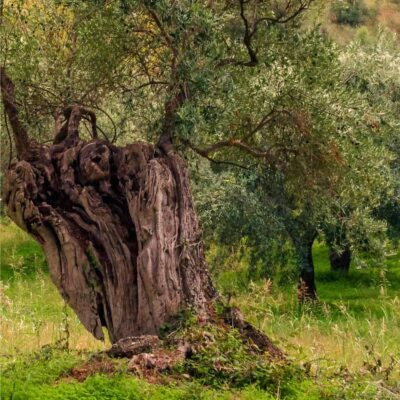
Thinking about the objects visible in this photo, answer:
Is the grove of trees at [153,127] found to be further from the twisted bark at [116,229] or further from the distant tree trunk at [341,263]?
the distant tree trunk at [341,263]

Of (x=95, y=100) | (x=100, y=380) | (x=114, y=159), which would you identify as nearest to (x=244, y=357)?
(x=100, y=380)

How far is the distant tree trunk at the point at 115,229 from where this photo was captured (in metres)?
9.85

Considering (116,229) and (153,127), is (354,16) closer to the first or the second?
(153,127)

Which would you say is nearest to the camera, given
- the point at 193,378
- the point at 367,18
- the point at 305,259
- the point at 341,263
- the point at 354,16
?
the point at 193,378

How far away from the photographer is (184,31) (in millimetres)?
10617

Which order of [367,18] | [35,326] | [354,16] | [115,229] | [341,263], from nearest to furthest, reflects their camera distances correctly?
[115,229], [35,326], [341,263], [354,16], [367,18]

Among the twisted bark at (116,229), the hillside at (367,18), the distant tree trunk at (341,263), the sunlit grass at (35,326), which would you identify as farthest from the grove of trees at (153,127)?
the hillside at (367,18)

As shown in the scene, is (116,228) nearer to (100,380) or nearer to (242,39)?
(100,380)

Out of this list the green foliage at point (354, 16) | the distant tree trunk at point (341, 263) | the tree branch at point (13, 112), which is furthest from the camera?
the green foliage at point (354, 16)

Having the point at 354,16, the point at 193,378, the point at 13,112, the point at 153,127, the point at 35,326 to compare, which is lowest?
the point at 193,378

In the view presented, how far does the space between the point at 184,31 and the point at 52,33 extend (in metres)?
2.67

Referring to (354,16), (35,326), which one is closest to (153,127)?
(35,326)

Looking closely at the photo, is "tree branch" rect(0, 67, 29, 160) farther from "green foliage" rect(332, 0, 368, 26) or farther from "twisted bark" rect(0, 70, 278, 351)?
"green foliage" rect(332, 0, 368, 26)

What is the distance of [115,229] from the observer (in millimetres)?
10398
